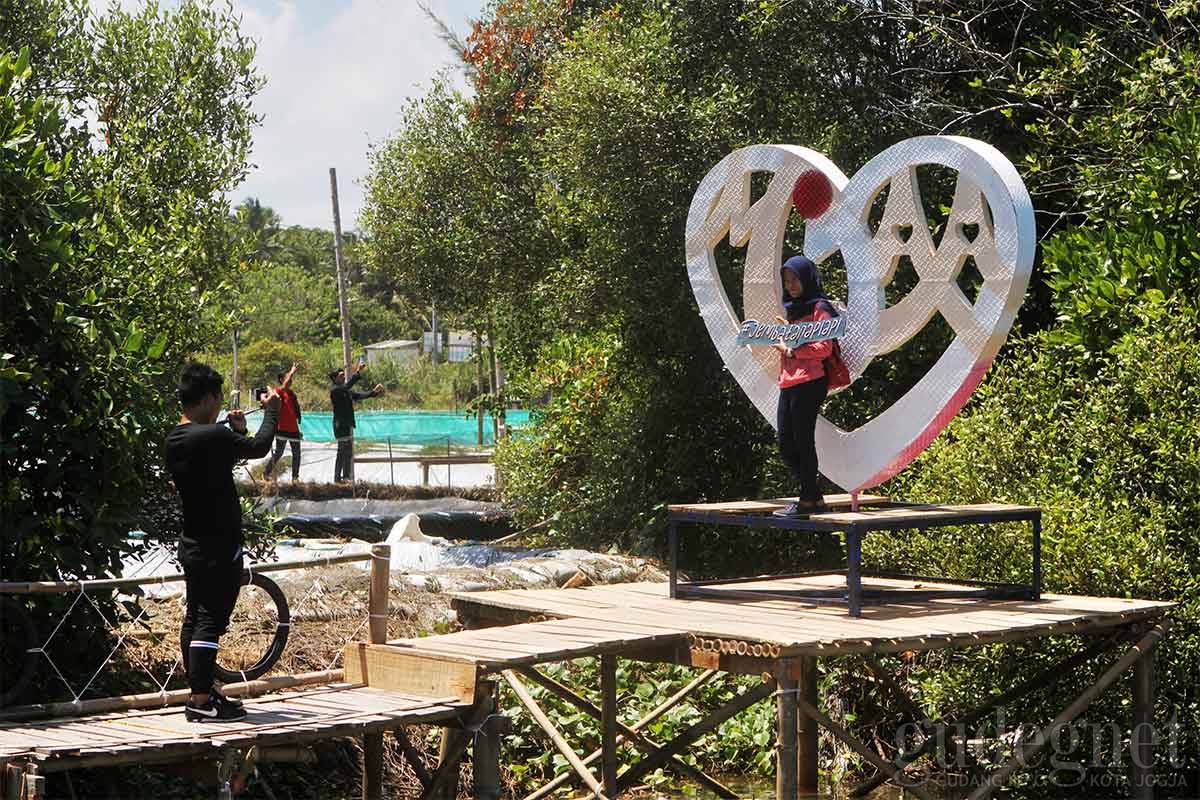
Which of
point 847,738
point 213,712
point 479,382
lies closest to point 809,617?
point 847,738

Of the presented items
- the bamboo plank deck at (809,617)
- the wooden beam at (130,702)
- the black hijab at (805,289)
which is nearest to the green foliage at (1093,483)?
the bamboo plank deck at (809,617)

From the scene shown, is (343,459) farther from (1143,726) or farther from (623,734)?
(1143,726)

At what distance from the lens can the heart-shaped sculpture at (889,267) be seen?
810cm

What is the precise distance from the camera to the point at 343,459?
75.8ft

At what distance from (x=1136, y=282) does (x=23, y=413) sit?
22.5ft

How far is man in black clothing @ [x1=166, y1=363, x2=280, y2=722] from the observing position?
21.1 ft

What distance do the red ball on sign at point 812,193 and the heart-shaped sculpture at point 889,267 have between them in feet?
0.15

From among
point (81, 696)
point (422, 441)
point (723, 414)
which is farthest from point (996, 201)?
point (422, 441)

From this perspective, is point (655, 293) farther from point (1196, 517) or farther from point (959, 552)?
point (1196, 517)

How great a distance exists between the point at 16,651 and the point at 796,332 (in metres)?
4.54

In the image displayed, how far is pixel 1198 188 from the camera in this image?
1041 cm

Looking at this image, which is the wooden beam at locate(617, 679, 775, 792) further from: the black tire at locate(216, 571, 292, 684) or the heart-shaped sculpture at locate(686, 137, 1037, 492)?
the black tire at locate(216, 571, 292, 684)

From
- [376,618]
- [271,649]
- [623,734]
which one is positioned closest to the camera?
[376,618]

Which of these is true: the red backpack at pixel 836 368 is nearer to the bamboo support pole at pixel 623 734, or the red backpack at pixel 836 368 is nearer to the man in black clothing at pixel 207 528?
the bamboo support pole at pixel 623 734
